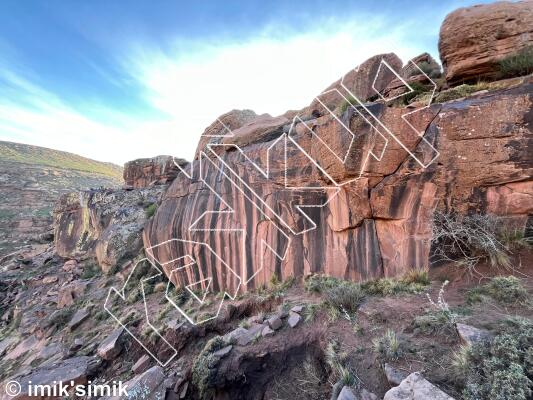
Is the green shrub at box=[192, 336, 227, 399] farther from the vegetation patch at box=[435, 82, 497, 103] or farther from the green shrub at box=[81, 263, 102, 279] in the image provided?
the green shrub at box=[81, 263, 102, 279]

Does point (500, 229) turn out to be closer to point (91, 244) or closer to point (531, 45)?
point (531, 45)

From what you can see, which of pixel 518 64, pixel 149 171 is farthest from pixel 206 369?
pixel 149 171

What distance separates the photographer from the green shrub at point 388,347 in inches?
135

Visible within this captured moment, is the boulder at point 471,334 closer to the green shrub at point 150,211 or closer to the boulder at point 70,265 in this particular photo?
the green shrub at point 150,211

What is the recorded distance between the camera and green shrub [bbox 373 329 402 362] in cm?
343

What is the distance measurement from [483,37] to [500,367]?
25.5 ft

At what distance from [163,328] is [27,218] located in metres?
32.1

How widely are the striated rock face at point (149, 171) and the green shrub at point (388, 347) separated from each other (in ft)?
50.6

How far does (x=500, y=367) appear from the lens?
8.62 ft

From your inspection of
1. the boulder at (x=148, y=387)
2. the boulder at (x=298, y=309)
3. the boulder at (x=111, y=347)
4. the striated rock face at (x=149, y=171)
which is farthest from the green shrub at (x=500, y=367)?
the striated rock face at (x=149, y=171)

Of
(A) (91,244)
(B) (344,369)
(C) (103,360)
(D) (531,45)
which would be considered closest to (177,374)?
(C) (103,360)

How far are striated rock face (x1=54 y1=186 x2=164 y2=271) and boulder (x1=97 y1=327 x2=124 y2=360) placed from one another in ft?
18.0

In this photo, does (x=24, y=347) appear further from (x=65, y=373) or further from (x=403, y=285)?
(x=403, y=285)

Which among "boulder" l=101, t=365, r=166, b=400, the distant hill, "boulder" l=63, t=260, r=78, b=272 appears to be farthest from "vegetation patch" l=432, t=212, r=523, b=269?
the distant hill
